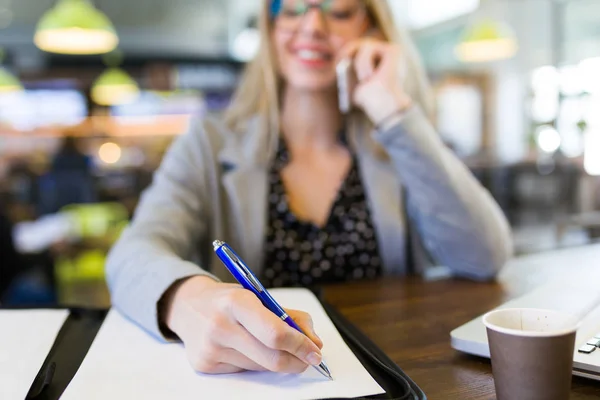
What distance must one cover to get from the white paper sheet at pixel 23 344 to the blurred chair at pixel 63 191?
3.60 metres

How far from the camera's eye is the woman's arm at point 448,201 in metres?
1.11

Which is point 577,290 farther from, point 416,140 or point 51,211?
point 51,211

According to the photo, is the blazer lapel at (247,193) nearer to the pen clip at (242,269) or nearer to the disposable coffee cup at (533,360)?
the pen clip at (242,269)

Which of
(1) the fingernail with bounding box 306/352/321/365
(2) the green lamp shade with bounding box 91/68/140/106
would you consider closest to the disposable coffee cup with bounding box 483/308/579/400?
(1) the fingernail with bounding box 306/352/321/365

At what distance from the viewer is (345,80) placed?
1229 mm

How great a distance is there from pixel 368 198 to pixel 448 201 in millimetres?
224

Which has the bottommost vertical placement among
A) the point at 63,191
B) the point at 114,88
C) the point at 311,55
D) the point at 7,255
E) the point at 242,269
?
the point at 7,255

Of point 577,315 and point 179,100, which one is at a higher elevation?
point 179,100

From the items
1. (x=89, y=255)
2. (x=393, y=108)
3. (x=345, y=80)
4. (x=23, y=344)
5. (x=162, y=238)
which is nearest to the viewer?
(x=23, y=344)

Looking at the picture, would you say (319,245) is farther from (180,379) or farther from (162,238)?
(180,379)

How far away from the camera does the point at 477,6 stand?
7793 mm

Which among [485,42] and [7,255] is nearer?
[7,255]

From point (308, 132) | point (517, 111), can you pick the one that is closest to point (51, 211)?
point (308, 132)

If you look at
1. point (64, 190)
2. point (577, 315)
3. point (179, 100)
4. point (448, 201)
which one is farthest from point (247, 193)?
point (179, 100)
